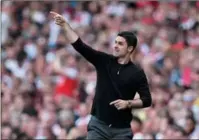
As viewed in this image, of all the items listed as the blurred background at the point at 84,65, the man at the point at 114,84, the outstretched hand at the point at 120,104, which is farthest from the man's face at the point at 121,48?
the blurred background at the point at 84,65

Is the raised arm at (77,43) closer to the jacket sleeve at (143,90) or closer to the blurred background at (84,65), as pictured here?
the jacket sleeve at (143,90)

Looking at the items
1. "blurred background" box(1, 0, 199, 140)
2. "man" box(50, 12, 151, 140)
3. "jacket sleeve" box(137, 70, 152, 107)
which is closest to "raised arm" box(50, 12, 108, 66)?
"man" box(50, 12, 151, 140)

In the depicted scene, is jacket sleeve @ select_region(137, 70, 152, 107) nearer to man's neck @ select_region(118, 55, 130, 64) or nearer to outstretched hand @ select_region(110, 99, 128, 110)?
man's neck @ select_region(118, 55, 130, 64)

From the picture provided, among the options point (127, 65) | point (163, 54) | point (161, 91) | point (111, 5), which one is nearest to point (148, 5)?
point (111, 5)

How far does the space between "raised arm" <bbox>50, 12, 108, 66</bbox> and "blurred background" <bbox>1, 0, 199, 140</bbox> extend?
3.19 meters

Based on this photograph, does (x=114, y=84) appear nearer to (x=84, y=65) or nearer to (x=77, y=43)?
(x=77, y=43)

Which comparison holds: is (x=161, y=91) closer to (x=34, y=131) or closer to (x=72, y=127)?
(x=72, y=127)

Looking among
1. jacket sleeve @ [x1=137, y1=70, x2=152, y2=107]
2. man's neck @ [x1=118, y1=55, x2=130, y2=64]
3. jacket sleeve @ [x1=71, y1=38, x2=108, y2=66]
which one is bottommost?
jacket sleeve @ [x1=137, y1=70, x2=152, y2=107]

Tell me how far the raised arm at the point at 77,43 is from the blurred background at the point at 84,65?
126 inches

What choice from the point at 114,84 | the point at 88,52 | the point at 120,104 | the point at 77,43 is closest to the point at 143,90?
the point at 114,84

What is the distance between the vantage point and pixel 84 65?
16516mm

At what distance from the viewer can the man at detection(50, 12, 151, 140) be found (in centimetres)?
995

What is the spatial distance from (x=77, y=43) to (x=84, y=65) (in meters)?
6.57

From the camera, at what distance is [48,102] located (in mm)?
15773
